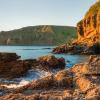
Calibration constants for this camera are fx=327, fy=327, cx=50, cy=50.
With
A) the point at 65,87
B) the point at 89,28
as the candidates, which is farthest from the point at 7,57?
the point at 89,28

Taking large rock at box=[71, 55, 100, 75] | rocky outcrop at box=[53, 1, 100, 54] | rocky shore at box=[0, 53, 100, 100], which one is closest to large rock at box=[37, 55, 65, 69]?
rocky shore at box=[0, 53, 100, 100]

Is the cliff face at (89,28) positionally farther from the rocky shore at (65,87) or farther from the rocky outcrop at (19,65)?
the rocky shore at (65,87)

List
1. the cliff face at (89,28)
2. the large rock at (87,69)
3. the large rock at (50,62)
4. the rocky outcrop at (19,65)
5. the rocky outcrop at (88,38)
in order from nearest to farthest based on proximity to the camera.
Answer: the large rock at (87,69), the rocky outcrop at (19,65), the large rock at (50,62), the rocky outcrop at (88,38), the cliff face at (89,28)

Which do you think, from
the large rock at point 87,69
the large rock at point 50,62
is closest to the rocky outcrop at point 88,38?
the large rock at point 50,62

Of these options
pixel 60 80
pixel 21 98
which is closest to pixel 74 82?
pixel 60 80

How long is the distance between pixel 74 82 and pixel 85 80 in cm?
82

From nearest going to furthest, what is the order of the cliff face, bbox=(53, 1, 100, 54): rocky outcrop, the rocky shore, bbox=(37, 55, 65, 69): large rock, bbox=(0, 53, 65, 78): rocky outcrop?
the rocky shore, bbox=(0, 53, 65, 78): rocky outcrop, bbox=(37, 55, 65, 69): large rock, bbox=(53, 1, 100, 54): rocky outcrop, the cliff face

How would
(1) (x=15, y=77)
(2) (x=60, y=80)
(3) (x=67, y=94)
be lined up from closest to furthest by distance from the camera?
(3) (x=67, y=94)
(2) (x=60, y=80)
(1) (x=15, y=77)

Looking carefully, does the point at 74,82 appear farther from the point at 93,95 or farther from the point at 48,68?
the point at 48,68

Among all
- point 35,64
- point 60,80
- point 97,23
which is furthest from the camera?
point 97,23

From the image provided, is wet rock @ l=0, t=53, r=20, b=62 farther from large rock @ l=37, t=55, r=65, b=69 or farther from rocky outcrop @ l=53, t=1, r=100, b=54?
rocky outcrop @ l=53, t=1, r=100, b=54

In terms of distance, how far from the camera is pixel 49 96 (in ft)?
39.0

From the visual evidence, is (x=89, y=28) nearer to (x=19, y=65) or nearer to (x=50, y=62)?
(x=50, y=62)

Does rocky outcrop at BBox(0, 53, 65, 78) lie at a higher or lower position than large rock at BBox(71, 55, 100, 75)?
lower
